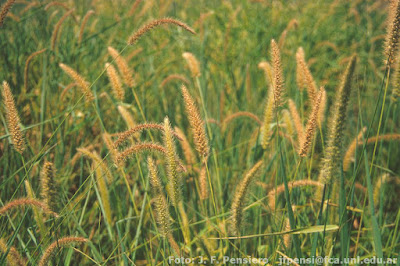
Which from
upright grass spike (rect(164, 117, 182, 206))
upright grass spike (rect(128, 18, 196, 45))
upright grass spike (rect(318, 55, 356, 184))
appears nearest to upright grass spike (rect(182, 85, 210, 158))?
upright grass spike (rect(164, 117, 182, 206))

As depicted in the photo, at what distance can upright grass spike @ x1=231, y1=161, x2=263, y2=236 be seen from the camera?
175 centimetres

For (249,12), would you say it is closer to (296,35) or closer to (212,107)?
(296,35)

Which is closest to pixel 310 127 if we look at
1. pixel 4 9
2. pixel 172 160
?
pixel 172 160

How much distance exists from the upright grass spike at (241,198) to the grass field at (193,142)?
1 cm

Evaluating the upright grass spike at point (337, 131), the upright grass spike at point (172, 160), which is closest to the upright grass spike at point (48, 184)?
the upright grass spike at point (172, 160)

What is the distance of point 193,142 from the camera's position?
3.38 m

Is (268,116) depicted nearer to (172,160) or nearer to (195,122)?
(195,122)

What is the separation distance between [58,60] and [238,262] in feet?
8.69

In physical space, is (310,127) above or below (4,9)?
below

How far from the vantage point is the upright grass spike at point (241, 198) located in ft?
5.75

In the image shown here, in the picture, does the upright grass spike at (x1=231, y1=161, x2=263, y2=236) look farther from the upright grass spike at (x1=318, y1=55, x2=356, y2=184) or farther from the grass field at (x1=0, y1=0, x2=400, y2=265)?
the upright grass spike at (x1=318, y1=55, x2=356, y2=184)

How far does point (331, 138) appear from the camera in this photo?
1841mm

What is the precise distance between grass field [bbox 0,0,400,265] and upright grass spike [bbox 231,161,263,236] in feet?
0.04

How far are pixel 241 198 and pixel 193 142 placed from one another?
1.61m
